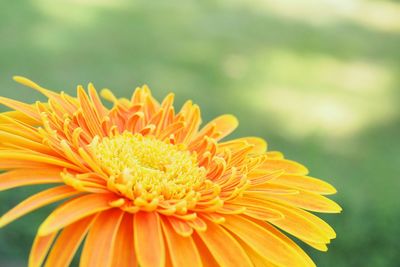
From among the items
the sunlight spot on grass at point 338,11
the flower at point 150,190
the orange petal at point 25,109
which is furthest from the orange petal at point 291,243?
the sunlight spot on grass at point 338,11

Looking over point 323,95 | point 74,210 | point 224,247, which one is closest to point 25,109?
point 74,210

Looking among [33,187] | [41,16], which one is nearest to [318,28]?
[41,16]

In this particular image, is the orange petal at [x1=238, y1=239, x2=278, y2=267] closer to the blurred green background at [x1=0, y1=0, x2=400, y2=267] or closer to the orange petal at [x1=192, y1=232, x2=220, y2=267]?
the orange petal at [x1=192, y1=232, x2=220, y2=267]

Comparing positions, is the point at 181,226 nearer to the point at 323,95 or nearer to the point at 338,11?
the point at 323,95

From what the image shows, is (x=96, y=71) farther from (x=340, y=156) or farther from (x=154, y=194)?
(x=154, y=194)

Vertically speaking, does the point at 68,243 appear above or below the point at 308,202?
below

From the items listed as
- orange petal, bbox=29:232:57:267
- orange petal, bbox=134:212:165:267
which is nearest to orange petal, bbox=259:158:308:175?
orange petal, bbox=134:212:165:267
